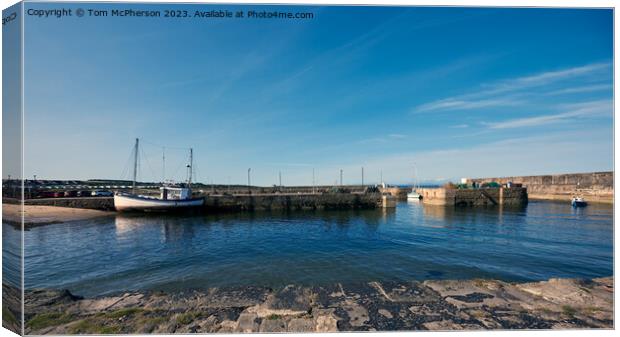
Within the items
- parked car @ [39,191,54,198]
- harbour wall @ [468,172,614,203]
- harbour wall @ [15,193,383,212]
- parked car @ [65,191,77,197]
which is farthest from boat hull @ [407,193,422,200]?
parked car @ [39,191,54,198]

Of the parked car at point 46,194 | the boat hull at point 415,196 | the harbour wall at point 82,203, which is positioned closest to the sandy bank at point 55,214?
the harbour wall at point 82,203

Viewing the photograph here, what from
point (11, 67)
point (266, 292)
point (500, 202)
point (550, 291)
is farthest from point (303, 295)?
point (500, 202)

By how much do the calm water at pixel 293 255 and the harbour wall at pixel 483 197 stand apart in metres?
16.9

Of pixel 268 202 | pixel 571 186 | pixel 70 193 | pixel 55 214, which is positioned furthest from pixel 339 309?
pixel 571 186

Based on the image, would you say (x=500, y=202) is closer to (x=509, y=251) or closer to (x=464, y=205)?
(x=464, y=205)

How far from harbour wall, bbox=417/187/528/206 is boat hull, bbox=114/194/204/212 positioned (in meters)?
32.9

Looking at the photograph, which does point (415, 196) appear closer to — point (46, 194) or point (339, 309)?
point (339, 309)

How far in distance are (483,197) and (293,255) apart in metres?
34.6

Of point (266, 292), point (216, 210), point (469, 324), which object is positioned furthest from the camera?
point (216, 210)

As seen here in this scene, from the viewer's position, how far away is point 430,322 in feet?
14.6

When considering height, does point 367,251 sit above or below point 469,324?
below

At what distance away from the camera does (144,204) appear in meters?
23.9

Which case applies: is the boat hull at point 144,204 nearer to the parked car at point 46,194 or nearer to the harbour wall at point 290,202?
the harbour wall at point 290,202

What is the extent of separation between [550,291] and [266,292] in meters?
6.64
